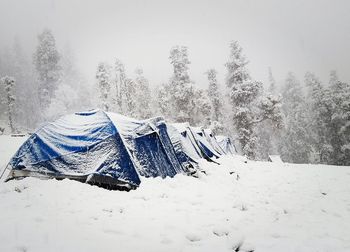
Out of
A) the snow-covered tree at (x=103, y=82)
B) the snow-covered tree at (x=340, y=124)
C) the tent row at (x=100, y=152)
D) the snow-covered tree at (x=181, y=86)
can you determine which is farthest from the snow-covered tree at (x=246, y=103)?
the snow-covered tree at (x=103, y=82)

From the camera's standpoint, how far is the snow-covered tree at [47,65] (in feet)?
147

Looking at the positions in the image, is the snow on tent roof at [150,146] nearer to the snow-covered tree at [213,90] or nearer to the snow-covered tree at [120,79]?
the snow-covered tree at [213,90]

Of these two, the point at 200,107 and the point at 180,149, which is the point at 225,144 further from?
the point at 200,107

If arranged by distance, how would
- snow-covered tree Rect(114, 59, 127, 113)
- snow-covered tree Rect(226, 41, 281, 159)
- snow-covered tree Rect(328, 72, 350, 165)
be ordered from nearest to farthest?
1. snow-covered tree Rect(226, 41, 281, 159)
2. snow-covered tree Rect(328, 72, 350, 165)
3. snow-covered tree Rect(114, 59, 127, 113)

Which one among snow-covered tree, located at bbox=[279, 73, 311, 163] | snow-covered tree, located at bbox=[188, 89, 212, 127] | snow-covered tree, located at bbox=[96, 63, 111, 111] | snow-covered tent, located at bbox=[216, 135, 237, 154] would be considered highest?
snow-covered tree, located at bbox=[96, 63, 111, 111]

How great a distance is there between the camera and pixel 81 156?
295 inches

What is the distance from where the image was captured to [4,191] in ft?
20.8

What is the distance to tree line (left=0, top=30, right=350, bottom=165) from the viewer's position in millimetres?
26719

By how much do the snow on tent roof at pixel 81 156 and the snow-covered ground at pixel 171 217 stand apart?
0.42m

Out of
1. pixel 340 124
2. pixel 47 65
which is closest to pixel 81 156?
pixel 340 124

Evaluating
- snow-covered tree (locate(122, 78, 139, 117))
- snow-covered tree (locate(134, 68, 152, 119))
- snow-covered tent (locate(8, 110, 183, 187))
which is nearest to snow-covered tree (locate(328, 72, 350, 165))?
snow-covered tree (locate(134, 68, 152, 119))

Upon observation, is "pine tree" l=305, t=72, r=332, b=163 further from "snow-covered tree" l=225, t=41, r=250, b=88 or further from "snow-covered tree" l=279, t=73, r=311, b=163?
"snow-covered tree" l=225, t=41, r=250, b=88

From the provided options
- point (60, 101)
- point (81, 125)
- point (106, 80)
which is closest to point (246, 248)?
point (81, 125)

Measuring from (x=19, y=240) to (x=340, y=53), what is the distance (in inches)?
8346
